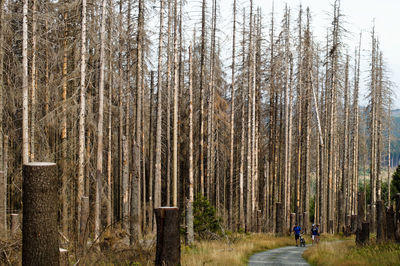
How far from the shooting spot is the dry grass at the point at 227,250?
11172mm

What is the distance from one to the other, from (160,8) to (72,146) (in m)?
6.81

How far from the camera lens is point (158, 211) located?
23.5 feet

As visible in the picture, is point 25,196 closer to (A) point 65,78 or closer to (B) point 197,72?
(A) point 65,78

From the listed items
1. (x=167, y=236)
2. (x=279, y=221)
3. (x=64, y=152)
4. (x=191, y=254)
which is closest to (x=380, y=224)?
(x=191, y=254)

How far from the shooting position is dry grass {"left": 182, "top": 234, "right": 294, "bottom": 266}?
36.7ft

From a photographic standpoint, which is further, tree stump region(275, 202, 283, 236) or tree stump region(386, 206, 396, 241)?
tree stump region(275, 202, 283, 236)

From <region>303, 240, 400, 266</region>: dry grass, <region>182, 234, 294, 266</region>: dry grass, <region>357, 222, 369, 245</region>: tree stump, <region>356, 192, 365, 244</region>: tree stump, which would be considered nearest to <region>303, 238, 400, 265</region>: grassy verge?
<region>303, 240, 400, 266</region>: dry grass

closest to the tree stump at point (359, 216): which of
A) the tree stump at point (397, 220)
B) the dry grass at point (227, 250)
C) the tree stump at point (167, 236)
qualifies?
the tree stump at point (397, 220)

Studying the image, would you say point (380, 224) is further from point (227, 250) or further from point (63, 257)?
point (63, 257)

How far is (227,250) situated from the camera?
1488cm

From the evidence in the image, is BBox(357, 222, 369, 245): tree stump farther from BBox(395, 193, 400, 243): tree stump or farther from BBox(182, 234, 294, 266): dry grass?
BBox(182, 234, 294, 266): dry grass

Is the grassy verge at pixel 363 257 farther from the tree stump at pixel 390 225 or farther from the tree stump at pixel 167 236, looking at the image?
the tree stump at pixel 167 236

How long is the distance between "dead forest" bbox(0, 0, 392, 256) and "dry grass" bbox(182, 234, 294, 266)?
148 centimetres

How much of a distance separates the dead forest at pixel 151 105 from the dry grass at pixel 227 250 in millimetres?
1480
